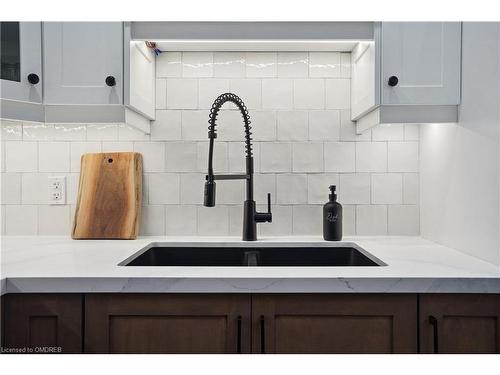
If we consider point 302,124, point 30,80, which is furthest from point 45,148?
point 302,124

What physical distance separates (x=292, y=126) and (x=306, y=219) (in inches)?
16.2

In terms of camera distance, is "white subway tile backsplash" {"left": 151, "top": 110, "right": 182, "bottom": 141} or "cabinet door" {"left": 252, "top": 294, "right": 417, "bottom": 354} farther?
"white subway tile backsplash" {"left": 151, "top": 110, "right": 182, "bottom": 141}

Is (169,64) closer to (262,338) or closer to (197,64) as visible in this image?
(197,64)

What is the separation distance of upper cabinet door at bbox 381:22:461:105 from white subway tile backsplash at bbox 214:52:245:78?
63 cm

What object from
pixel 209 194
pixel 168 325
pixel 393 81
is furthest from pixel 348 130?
pixel 168 325

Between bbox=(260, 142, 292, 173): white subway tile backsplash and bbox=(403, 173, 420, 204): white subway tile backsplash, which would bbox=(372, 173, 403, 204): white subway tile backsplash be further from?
bbox=(260, 142, 292, 173): white subway tile backsplash

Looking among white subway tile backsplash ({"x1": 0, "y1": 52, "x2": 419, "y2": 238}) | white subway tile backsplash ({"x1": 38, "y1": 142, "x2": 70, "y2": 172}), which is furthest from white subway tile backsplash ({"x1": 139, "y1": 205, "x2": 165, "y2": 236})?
white subway tile backsplash ({"x1": 38, "y1": 142, "x2": 70, "y2": 172})

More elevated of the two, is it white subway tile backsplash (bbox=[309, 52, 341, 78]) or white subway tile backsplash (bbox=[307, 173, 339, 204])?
white subway tile backsplash (bbox=[309, 52, 341, 78])

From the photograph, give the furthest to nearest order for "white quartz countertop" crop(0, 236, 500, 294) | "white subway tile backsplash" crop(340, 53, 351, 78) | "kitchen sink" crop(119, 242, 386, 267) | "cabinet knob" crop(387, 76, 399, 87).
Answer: "white subway tile backsplash" crop(340, 53, 351, 78) < "kitchen sink" crop(119, 242, 386, 267) < "cabinet knob" crop(387, 76, 399, 87) < "white quartz countertop" crop(0, 236, 500, 294)

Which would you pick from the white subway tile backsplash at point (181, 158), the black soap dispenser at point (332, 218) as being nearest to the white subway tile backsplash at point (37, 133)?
the white subway tile backsplash at point (181, 158)

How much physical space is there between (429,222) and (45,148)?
166 centimetres

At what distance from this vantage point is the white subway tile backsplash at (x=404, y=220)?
6.12ft

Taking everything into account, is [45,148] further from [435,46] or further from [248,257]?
[435,46]

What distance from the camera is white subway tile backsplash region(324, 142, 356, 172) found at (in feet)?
6.11
